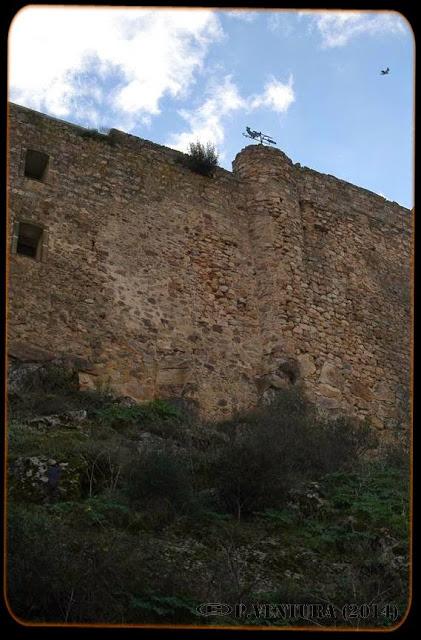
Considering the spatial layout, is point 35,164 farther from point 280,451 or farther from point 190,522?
point 190,522

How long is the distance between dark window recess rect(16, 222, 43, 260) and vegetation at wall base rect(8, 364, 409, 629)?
232cm

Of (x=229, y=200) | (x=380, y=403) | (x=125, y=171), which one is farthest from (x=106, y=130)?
(x=380, y=403)

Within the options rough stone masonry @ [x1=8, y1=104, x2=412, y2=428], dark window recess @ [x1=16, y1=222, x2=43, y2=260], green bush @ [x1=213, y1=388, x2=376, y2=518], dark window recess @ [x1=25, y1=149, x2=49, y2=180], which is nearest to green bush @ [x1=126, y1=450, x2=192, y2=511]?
green bush @ [x1=213, y1=388, x2=376, y2=518]

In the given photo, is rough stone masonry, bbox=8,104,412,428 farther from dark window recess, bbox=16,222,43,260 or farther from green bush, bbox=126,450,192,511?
green bush, bbox=126,450,192,511

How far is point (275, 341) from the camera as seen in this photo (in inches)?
493

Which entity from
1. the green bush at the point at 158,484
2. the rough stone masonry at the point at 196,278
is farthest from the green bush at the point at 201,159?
the green bush at the point at 158,484

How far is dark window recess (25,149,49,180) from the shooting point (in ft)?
39.3

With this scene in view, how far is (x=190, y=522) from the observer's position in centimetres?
668

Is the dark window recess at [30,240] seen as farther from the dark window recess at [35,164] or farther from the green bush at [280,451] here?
the green bush at [280,451]

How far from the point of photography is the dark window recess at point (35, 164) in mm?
11992

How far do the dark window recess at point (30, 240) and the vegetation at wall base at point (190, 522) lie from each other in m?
2.32

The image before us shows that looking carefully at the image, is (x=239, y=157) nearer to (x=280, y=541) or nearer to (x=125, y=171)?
(x=125, y=171)

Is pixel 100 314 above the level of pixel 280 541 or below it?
above

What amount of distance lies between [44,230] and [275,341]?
12.3ft
